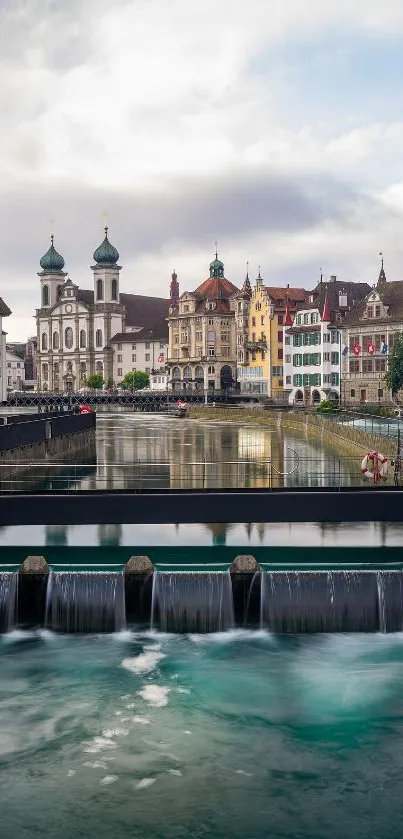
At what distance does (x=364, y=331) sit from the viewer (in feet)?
409

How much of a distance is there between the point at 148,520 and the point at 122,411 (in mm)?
138033

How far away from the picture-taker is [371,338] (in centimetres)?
12362

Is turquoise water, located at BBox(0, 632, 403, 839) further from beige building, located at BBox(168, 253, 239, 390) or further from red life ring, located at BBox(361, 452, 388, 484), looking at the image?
beige building, located at BBox(168, 253, 239, 390)

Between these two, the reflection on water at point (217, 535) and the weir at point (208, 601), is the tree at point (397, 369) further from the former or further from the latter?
the weir at point (208, 601)

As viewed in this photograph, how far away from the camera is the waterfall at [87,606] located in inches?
1118

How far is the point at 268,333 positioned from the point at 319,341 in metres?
28.0

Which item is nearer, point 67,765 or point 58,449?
point 67,765

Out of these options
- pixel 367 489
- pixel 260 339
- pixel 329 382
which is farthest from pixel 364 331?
pixel 367 489

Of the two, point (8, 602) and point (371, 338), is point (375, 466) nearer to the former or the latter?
point (8, 602)

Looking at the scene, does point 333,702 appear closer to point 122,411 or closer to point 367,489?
point 367,489

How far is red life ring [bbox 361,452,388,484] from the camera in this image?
3612cm

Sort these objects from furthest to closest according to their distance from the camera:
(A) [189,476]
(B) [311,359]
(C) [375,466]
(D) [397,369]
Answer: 1. (B) [311,359]
2. (D) [397,369]
3. (A) [189,476]
4. (C) [375,466]

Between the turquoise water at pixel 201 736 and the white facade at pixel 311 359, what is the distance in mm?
106916

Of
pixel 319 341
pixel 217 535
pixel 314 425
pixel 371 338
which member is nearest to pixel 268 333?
pixel 319 341
